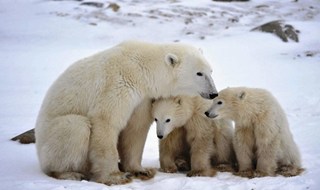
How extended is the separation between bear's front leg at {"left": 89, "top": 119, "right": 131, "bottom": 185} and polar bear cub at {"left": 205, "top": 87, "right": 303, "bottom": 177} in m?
1.34

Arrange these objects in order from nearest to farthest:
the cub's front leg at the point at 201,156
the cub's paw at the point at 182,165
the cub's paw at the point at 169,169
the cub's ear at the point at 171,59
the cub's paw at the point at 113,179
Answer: the cub's paw at the point at 113,179 → the cub's ear at the point at 171,59 → the cub's front leg at the point at 201,156 → the cub's paw at the point at 169,169 → the cub's paw at the point at 182,165

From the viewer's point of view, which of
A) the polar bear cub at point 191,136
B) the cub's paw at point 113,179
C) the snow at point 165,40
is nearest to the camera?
the cub's paw at point 113,179

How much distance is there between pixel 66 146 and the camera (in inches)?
180

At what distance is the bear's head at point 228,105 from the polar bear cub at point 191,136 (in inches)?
7.2

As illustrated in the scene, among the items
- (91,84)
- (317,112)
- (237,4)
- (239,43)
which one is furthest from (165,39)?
(91,84)

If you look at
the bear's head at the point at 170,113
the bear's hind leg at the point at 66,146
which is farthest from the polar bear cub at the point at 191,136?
the bear's hind leg at the point at 66,146

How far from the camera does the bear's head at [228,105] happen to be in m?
5.19

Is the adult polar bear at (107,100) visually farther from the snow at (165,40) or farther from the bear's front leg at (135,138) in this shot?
the snow at (165,40)

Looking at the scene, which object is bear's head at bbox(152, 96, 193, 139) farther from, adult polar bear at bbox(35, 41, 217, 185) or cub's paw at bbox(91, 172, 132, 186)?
cub's paw at bbox(91, 172, 132, 186)

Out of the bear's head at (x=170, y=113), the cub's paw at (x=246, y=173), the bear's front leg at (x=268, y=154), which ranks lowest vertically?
the cub's paw at (x=246, y=173)

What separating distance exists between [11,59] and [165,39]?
902 cm

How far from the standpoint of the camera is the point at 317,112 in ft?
32.0

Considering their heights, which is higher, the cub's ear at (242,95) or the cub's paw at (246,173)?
the cub's ear at (242,95)

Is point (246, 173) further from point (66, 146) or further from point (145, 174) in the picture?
point (66, 146)
